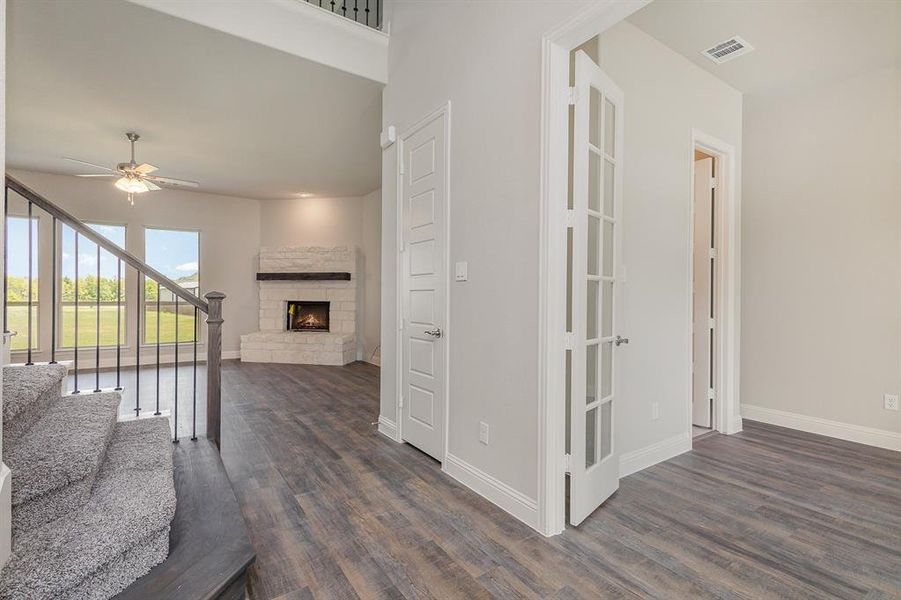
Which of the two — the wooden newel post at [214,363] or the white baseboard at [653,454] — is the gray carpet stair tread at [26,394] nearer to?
the wooden newel post at [214,363]

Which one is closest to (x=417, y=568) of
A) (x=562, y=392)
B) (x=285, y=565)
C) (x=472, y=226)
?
(x=285, y=565)

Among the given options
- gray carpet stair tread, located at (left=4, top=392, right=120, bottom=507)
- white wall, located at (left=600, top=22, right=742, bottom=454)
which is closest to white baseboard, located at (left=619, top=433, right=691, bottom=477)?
white wall, located at (left=600, top=22, right=742, bottom=454)

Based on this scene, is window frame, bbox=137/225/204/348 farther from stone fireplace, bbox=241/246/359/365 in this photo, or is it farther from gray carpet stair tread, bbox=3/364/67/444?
gray carpet stair tread, bbox=3/364/67/444

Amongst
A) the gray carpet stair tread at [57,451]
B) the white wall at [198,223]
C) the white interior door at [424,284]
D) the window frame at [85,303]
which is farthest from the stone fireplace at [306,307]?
the gray carpet stair tread at [57,451]

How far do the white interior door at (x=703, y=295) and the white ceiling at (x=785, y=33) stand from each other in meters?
0.83

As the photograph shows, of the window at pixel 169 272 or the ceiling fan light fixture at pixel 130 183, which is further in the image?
the window at pixel 169 272

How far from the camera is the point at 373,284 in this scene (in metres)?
7.75

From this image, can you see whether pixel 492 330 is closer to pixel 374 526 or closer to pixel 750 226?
pixel 374 526

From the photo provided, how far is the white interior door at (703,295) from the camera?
12.7 feet

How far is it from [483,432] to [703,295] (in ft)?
8.53

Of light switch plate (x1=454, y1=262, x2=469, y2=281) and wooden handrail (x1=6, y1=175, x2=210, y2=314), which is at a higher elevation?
wooden handrail (x1=6, y1=175, x2=210, y2=314)

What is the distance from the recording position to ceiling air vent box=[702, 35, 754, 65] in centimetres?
313

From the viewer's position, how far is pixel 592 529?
217 cm

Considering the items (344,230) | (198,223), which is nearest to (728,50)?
(344,230)
